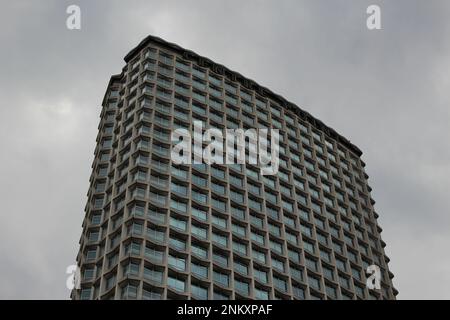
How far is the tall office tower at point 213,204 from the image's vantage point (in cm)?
8819

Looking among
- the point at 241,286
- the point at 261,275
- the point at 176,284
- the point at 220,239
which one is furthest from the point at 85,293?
the point at 261,275

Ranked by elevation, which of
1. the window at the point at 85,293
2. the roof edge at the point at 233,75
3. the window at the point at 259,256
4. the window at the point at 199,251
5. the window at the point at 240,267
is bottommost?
the window at the point at 85,293

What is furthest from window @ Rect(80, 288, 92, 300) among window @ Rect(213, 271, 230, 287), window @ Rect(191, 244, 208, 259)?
window @ Rect(213, 271, 230, 287)

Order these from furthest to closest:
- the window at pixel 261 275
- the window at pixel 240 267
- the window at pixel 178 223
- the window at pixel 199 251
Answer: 1. the window at pixel 261 275
2. the window at pixel 240 267
3. the window at pixel 178 223
4. the window at pixel 199 251

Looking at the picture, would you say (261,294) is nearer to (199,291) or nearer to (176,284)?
(199,291)

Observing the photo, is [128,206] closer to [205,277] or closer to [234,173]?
[205,277]

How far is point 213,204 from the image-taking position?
100125 millimetres

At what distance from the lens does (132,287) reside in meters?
81.6

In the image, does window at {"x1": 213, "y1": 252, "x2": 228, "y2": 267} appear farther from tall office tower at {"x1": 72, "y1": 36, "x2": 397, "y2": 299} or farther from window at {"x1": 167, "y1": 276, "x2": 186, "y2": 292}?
window at {"x1": 167, "y1": 276, "x2": 186, "y2": 292}

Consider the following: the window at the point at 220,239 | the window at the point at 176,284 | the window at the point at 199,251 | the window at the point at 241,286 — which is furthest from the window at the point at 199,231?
the window at the point at 176,284

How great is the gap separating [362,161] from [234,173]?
46.5 meters

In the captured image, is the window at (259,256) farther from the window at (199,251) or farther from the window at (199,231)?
the window at (199,251)

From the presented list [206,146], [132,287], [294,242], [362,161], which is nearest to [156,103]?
[206,146]

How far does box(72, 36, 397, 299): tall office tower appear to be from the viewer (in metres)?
88.2
